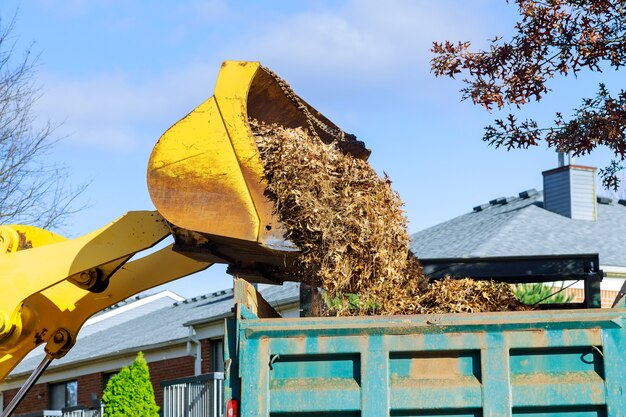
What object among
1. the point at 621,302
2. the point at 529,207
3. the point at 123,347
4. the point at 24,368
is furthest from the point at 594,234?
the point at 621,302

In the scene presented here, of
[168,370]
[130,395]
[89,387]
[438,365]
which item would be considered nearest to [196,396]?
[130,395]

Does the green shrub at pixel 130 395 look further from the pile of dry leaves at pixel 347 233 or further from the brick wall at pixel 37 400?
the pile of dry leaves at pixel 347 233

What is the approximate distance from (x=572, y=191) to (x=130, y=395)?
11178 millimetres

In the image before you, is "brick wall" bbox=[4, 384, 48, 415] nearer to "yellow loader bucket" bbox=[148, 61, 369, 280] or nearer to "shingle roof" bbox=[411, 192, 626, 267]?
"shingle roof" bbox=[411, 192, 626, 267]

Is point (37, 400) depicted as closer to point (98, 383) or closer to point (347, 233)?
point (98, 383)

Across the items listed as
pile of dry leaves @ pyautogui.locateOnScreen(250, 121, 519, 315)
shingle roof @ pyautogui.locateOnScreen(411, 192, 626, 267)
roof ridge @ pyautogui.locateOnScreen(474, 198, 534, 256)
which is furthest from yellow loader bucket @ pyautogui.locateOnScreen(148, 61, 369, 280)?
roof ridge @ pyautogui.locateOnScreen(474, 198, 534, 256)

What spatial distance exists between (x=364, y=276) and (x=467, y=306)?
656 mm

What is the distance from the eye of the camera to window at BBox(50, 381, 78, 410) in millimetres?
28375

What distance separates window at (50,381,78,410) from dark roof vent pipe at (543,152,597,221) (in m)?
12.8

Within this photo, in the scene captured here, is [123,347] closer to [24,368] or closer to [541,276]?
[24,368]

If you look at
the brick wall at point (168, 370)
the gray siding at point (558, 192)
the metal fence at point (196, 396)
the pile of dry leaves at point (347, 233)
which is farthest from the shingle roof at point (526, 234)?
the pile of dry leaves at point (347, 233)

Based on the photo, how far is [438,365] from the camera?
17.9 feet

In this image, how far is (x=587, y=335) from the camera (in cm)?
541

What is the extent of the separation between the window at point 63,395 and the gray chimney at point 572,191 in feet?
42.1
